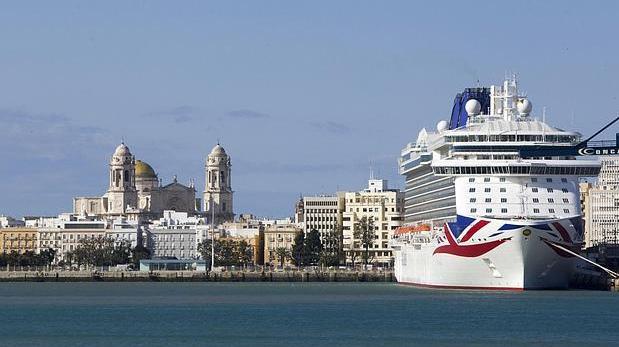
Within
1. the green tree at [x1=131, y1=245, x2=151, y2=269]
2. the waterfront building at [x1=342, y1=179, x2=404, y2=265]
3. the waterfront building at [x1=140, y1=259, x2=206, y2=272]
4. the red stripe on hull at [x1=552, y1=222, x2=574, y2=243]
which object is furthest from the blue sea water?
the green tree at [x1=131, y1=245, x2=151, y2=269]

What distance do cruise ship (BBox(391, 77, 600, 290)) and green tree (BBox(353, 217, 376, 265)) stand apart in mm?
65087

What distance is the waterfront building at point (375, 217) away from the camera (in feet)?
589

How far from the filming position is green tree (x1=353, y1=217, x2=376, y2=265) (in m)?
166

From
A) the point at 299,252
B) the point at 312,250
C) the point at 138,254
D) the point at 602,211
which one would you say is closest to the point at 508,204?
the point at 602,211

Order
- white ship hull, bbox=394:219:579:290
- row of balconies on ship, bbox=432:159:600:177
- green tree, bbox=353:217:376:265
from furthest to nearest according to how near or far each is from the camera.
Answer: green tree, bbox=353:217:376:265 < row of balconies on ship, bbox=432:159:600:177 < white ship hull, bbox=394:219:579:290

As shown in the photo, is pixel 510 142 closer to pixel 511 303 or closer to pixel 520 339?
pixel 511 303

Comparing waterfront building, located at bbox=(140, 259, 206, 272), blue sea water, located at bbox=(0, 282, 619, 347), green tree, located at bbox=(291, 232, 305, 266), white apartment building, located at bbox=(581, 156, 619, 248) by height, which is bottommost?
blue sea water, located at bbox=(0, 282, 619, 347)

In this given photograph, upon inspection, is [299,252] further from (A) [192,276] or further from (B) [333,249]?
(A) [192,276]

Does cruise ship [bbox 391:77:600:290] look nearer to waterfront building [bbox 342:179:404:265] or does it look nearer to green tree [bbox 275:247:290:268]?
waterfront building [bbox 342:179:404:265]

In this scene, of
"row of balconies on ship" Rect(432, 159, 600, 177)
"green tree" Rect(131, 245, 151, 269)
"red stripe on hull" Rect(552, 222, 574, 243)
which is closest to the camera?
"red stripe on hull" Rect(552, 222, 574, 243)

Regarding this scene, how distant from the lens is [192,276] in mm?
152250

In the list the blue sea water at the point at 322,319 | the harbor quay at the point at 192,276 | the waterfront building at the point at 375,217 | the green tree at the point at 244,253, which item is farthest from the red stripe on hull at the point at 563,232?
the green tree at the point at 244,253

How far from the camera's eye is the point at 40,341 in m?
64.0

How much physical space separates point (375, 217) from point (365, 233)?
55.3ft
